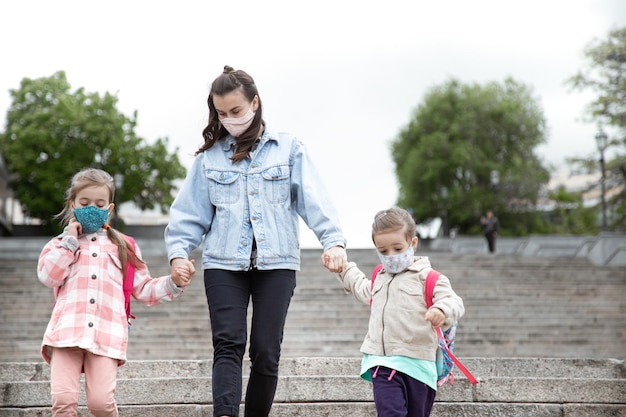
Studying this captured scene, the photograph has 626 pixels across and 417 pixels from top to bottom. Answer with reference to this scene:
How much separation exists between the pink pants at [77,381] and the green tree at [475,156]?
37659 mm

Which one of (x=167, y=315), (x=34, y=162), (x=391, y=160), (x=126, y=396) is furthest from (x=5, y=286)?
(x=391, y=160)

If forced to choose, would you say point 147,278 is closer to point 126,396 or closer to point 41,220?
point 126,396

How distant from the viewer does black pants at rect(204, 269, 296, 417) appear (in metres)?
3.81

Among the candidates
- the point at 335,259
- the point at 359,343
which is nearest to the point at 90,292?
the point at 335,259

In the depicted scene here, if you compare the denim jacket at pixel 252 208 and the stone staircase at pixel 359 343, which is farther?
the stone staircase at pixel 359 343

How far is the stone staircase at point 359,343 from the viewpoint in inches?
212

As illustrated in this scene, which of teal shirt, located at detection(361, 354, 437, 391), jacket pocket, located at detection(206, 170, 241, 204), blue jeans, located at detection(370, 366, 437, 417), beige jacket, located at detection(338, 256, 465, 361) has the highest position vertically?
jacket pocket, located at detection(206, 170, 241, 204)

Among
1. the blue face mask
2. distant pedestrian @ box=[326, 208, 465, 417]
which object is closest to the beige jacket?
distant pedestrian @ box=[326, 208, 465, 417]

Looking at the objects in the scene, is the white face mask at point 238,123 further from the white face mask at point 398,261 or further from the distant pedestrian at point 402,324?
the white face mask at point 398,261

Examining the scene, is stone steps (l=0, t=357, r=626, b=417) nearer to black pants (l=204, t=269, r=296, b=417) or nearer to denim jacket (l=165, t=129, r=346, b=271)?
black pants (l=204, t=269, r=296, b=417)

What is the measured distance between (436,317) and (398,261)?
42 centimetres

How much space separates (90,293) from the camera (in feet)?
13.7

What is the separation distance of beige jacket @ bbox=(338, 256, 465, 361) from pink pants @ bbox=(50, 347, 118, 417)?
1289 millimetres

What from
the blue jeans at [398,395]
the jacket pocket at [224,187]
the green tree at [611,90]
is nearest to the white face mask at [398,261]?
the blue jeans at [398,395]
